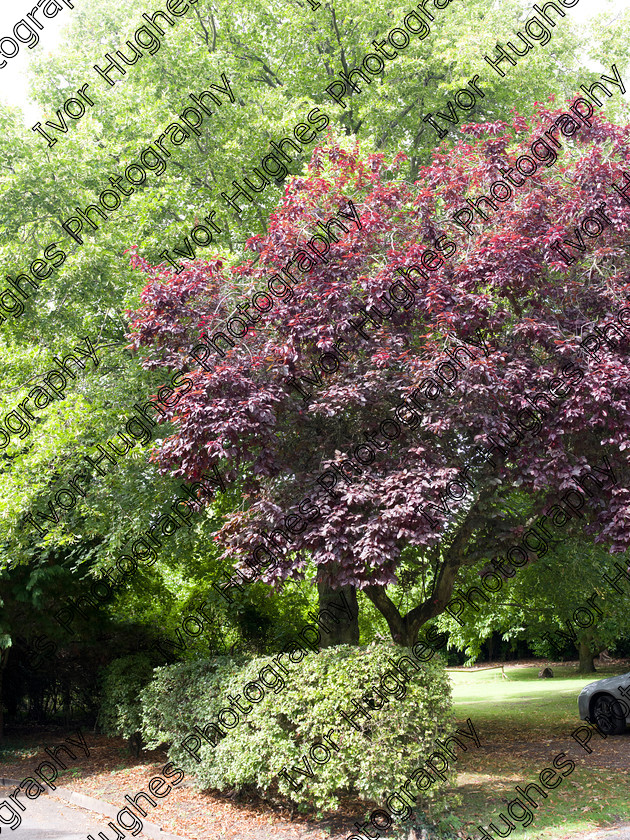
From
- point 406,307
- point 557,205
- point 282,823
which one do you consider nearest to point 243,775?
point 282,823

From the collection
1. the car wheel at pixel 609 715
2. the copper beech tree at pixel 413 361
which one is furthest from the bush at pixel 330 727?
the car wheel at pixel 609 715

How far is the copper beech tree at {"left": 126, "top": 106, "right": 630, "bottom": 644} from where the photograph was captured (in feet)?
22.7

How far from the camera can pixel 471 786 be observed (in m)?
7.89

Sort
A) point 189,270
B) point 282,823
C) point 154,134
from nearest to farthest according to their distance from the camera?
point 282,823 < point 189,270 < point 154,134

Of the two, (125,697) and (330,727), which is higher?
(330,727)

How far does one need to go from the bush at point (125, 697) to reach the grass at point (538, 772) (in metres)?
5.21

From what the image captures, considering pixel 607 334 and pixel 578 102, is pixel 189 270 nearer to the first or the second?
pixel 607 334

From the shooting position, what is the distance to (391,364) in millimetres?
7613

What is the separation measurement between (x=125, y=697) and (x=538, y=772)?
641 cm

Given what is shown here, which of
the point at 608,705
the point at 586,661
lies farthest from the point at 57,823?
the point at 586,661

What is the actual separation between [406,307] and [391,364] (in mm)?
737

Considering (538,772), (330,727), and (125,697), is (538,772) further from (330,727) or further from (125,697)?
(125,697)

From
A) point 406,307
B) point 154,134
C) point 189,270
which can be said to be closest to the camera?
point 406,307

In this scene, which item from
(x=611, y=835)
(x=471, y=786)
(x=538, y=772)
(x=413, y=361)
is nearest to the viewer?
(x=611, y=835)
